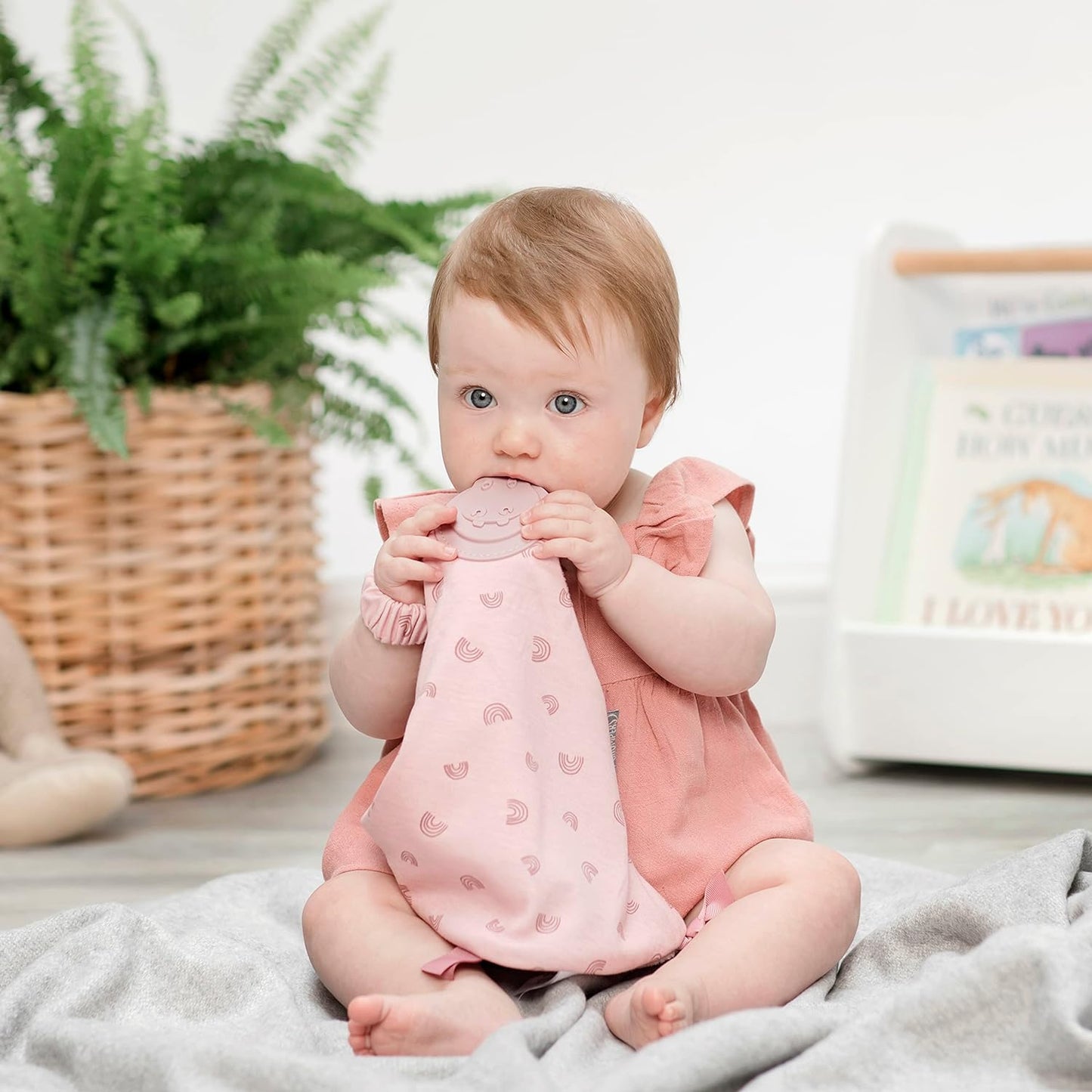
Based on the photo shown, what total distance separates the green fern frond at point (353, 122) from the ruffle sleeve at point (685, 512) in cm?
81

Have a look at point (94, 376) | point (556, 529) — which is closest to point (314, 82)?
point (94, 376)

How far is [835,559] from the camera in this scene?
69.7 inches

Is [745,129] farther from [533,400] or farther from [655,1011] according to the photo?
[655,1011]

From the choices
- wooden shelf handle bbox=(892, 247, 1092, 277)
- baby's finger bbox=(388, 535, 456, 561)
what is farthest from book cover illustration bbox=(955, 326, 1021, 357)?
baby's finger bbox=(388, 535, 456, 561)

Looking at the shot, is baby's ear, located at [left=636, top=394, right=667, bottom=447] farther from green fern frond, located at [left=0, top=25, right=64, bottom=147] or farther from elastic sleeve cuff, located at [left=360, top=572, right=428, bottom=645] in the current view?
green fern frond, located at [left=0, top=25, right=64, bottom=147]

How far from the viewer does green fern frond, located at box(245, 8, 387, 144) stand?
1.61 m

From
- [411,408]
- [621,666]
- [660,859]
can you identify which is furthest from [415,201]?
[660,859]

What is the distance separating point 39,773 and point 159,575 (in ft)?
0.87

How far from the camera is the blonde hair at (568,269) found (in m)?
0.91

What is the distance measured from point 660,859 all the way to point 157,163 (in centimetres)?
103

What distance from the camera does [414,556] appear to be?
94 centimetres

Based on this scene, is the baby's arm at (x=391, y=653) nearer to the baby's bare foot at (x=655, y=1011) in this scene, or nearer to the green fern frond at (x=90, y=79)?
the baby's bare foot at (x=655, y=1011)

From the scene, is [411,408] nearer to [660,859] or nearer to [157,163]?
[157,163]

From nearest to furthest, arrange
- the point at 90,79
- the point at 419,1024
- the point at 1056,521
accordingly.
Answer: the point at 419,1024, the point at 90,79, the point at 1056,521
